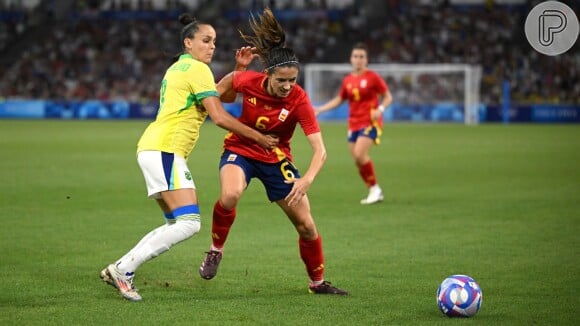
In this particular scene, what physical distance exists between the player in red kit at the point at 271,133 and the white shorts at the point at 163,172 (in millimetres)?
603

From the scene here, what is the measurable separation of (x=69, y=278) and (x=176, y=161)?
6.24ft

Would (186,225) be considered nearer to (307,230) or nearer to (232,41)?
(307,230)

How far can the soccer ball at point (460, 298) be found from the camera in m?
7.37

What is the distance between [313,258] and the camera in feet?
28.0

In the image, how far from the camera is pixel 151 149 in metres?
8.02

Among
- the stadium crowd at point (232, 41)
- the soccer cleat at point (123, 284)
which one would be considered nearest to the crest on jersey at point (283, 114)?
the soccer cleat at point (123, 284)

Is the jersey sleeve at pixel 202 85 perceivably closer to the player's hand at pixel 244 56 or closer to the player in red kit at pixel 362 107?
the player's hand at pixel 244 56

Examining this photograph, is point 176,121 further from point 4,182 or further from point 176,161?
point 4,182

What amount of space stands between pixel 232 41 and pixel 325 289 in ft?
143

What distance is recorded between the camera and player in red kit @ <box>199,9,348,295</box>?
8.23 meters

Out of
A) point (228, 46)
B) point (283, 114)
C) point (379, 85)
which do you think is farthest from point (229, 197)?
point (228, 46)

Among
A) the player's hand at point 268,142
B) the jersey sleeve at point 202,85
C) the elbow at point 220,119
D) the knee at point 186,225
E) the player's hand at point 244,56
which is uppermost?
the player's hand at point 244,56

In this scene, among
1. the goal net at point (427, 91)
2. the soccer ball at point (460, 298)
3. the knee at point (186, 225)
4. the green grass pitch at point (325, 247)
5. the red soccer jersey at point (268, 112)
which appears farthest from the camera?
the goal net at point (427, 91)

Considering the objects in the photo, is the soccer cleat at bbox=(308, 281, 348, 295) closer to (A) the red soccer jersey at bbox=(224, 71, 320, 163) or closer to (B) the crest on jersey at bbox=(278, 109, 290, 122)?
(A) the red soccer jersey at bbox=(224, 71, 320, 163)
